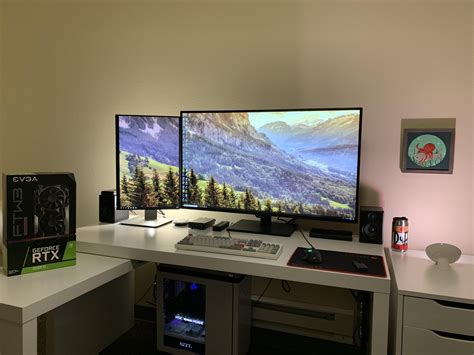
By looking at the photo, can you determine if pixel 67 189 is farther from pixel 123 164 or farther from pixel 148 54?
pixel 148 54

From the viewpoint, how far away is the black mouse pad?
4.23ft

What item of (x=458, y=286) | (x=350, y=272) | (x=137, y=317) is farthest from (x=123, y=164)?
(x=458, y=286)

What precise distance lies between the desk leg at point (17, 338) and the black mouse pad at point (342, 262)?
0.89 m

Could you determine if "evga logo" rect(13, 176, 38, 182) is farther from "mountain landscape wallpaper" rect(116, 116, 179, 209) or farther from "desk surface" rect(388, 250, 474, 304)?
"desk surface" rect(388, 250, 474, 304)

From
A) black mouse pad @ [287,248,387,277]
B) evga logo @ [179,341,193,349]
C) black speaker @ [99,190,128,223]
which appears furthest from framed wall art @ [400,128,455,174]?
black speaker @ [99,190,128,223]

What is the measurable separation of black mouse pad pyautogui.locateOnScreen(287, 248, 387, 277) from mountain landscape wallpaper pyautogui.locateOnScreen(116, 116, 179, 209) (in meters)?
0.83

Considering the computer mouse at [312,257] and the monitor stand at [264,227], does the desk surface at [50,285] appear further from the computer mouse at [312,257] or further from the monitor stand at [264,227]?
the computer mouse at [312,257]

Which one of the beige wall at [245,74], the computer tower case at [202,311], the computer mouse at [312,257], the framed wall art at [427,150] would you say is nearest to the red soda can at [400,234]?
the beige wall at [245,74]

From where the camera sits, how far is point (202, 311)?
1876 mm

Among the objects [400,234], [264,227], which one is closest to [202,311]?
[264,227]

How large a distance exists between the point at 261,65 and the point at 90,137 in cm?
125

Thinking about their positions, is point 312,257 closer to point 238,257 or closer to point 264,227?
point 238,257

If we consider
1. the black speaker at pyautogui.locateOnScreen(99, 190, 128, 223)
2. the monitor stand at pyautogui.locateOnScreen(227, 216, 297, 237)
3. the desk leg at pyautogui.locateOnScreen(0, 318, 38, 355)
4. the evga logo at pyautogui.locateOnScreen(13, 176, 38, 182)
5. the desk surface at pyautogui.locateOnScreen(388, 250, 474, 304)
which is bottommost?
the desk leg at pyautogui.locateOnScreen(0, 318, 38, 355)

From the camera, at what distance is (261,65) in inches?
78.7
